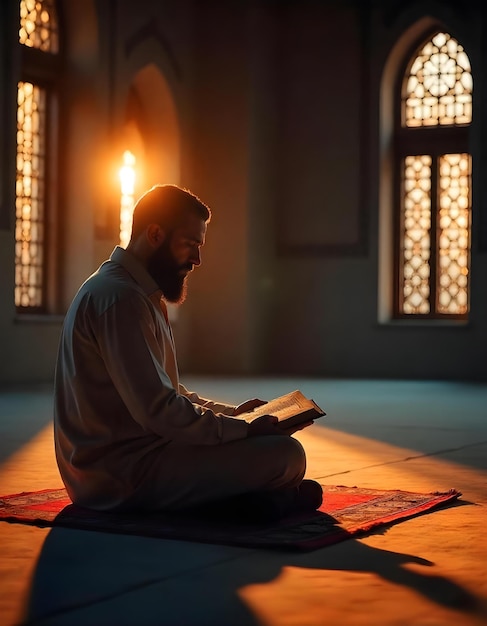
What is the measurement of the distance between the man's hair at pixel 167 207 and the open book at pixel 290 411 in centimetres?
63

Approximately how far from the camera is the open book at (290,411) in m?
3.79

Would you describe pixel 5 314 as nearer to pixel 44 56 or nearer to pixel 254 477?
pixel 44 56

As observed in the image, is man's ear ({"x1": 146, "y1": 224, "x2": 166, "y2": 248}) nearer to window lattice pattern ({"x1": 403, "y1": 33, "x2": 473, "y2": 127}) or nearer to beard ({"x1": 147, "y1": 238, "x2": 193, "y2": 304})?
beard ({"x1": 147, "y1": 238, "x2": 193, "y2": 304})

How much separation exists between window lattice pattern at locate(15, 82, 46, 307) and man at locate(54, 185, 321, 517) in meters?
8.08

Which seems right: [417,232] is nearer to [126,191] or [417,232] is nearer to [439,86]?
[439,86]

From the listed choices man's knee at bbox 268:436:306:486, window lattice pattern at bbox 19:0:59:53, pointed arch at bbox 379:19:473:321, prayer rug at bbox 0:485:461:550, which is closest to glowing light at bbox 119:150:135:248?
window lattice pattern at bbox 19:0:59:53

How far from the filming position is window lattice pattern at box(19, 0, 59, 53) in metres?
11.8

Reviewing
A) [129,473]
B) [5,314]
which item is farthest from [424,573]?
[5,314]

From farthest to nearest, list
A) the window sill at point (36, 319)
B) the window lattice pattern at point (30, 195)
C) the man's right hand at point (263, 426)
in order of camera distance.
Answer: the window lattice pattern at point (30, 195), the window sill at point (36, 319), the man's right hand at point (263, 426)

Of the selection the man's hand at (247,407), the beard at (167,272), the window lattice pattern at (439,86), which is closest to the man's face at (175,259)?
the beard at (167,272)

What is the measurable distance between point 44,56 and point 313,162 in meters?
3.38

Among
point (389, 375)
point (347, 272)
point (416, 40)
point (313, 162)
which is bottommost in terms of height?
point (389, 375)

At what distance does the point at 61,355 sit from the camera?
393cm

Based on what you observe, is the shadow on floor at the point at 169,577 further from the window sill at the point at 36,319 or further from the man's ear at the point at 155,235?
the window sill at the point at 36,319
